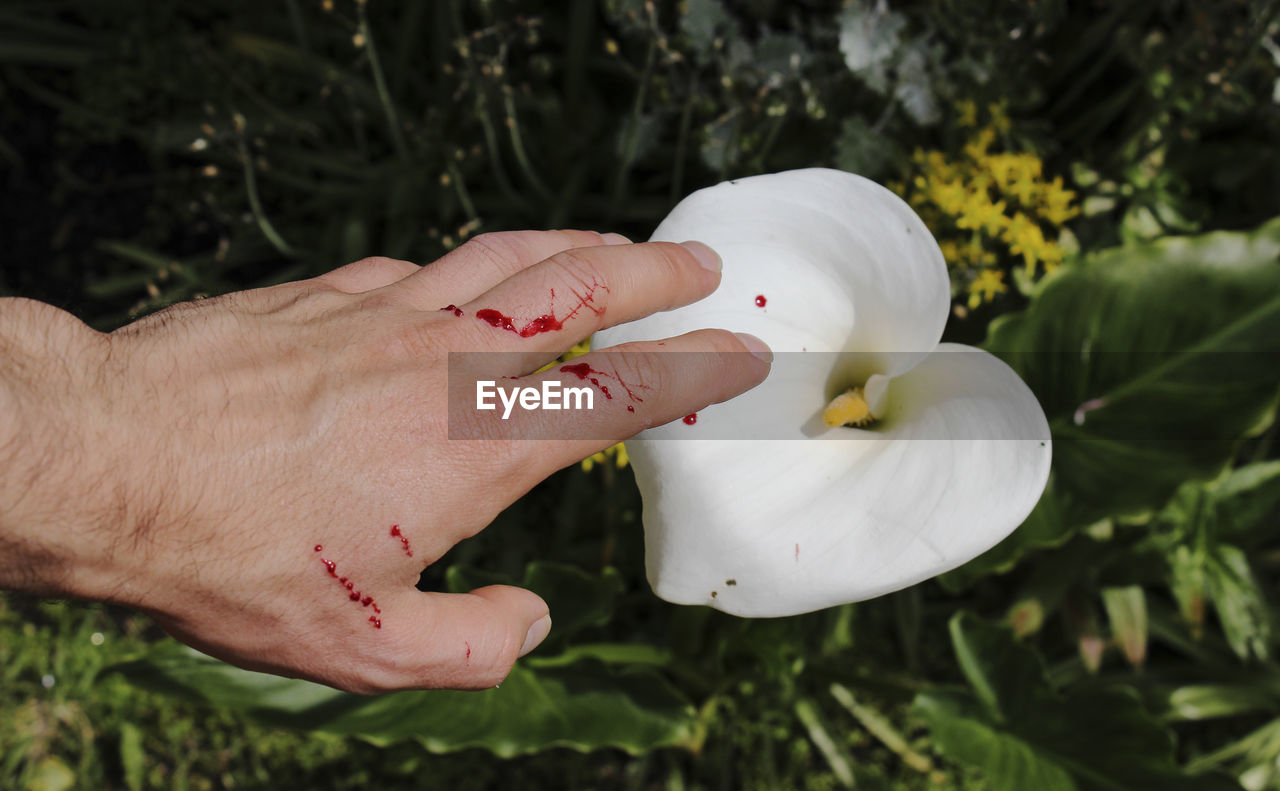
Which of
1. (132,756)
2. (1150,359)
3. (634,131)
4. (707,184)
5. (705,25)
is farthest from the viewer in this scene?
(132,756)

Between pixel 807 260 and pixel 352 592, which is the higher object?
pixel 807 260

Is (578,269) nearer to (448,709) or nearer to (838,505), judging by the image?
(838,505)

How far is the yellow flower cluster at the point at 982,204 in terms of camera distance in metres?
1.37

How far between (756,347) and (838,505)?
194 mm

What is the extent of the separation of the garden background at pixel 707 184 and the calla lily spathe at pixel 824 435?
0.32 m

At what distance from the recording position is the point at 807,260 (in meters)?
1.02

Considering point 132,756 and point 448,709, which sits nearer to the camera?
point 448,709

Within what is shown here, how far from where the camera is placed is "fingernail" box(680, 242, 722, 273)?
3.11 feet

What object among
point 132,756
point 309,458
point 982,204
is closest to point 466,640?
point 309,458

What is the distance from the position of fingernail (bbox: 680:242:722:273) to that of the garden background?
1.61 feet

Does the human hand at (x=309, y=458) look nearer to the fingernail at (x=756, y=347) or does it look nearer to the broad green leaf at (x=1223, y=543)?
the fingernail at (x=756, y=347)

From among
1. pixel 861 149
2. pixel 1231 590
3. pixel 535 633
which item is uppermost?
pixel 861 149

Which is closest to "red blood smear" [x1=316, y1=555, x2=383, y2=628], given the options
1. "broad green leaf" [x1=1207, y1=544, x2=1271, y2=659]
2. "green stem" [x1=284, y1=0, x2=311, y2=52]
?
"green stem" [x1=284, y1=0, x2=311, y2=52]

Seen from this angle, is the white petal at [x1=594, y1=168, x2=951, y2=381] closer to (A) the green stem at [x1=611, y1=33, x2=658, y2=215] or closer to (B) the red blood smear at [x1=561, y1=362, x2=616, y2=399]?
(B) the red blood smear at [x1=561, y1=362, x2=616, y2=399]
